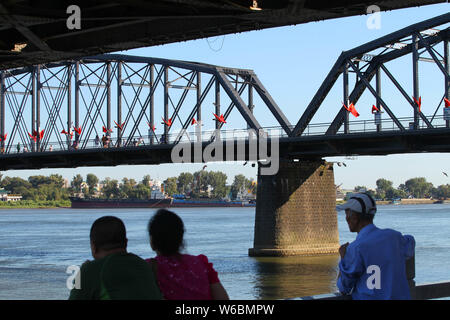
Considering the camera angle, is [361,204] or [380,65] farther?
[380,65]

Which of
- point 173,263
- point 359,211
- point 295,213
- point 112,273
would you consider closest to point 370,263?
point 359,211

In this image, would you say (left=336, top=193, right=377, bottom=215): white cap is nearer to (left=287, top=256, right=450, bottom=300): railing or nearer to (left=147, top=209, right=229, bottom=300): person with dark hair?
(left=287, top=256, right=450, bottom=300): railing

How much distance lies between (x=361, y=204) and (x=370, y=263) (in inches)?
18.2

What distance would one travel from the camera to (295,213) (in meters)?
48.3

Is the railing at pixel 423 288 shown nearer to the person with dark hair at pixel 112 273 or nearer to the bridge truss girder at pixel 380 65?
the person with dark hair at pixel 112 273

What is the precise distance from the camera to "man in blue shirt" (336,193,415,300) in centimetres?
585

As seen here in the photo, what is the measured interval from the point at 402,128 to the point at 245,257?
13.1 metres

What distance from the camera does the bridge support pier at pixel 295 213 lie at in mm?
47562

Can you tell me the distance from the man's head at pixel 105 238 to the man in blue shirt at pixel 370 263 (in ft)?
5.77

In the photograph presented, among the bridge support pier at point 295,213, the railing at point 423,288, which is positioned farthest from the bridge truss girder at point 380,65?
the railing at point 423,288

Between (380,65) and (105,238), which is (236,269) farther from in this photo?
(105,238)
